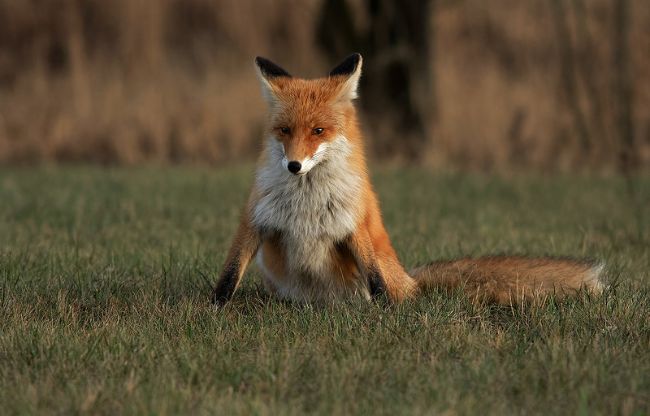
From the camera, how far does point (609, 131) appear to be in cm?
1766

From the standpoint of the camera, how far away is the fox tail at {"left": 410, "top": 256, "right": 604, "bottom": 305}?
20.3 ft

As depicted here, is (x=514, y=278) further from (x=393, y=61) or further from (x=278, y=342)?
(x=393, y=61)

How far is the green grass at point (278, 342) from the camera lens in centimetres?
434

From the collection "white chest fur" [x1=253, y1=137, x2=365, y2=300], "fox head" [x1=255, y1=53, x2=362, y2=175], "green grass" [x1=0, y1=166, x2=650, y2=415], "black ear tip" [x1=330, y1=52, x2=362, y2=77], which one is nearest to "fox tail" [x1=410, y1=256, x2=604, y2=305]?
"green grass" [x1=0, y1=166, x2=650, y2=415]

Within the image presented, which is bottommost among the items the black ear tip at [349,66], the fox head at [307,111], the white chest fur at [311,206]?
the white chest fur at [311,206]

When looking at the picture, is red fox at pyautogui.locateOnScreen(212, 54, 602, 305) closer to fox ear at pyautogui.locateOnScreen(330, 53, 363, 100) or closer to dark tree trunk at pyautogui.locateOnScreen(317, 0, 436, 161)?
fox ear at pyautogui.locateOnScreen(330, 53, 363, 100)

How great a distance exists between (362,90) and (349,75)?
11599 mm

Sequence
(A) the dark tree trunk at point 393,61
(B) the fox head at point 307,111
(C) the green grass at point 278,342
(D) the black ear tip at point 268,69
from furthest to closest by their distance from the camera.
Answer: (A) the dark tree trunk at point 393,61 < (D) the black ear tip at point 268,69 < (B) the fox head at point 307,111 < (C) the green grass at point 278,342

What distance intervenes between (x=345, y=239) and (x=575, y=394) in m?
1.97

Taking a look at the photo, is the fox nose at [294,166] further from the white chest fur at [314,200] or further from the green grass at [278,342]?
the green grass at [278,342]

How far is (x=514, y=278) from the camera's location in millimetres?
6285

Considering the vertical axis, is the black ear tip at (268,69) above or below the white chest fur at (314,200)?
above

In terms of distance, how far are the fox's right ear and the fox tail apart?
→ 1667mm

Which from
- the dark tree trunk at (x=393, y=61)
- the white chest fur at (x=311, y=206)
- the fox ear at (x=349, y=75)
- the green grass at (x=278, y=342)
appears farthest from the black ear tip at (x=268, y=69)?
the dark tree trunk at (x=393, y=61)
